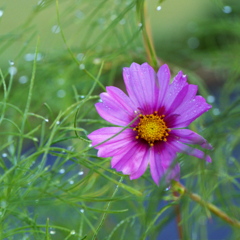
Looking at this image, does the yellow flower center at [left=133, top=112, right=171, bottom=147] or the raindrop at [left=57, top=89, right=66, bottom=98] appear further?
the raindrop at [left=57, top=89, right=66, bottom=98]

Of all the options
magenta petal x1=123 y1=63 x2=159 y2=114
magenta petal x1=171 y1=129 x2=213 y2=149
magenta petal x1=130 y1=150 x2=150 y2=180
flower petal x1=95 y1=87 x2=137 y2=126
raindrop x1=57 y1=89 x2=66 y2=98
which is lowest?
magenta petal x1=130 y1=150 x2=150 y2=180

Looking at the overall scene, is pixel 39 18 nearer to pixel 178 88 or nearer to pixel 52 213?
pixel 52 213

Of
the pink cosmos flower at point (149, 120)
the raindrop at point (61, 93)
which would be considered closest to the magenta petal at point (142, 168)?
the pink cosmos flower at point (149, 120)

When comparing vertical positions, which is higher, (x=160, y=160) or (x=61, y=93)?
(x=61, y=93)

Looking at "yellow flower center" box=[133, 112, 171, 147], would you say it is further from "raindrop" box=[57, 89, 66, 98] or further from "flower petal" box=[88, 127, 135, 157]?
"raindrop" box=[57, 89, 66, 98]

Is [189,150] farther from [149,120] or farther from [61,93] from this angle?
[61,93]

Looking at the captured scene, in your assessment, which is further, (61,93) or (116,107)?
(61,93)

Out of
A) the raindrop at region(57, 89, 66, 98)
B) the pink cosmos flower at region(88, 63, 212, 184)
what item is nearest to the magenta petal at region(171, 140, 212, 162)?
the pink cosmos flower at region(88, 63, 212, 184)

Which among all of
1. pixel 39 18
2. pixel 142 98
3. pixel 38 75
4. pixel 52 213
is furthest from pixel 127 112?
pixel 39 18

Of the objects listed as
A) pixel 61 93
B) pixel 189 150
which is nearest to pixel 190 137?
pixel 189 150
